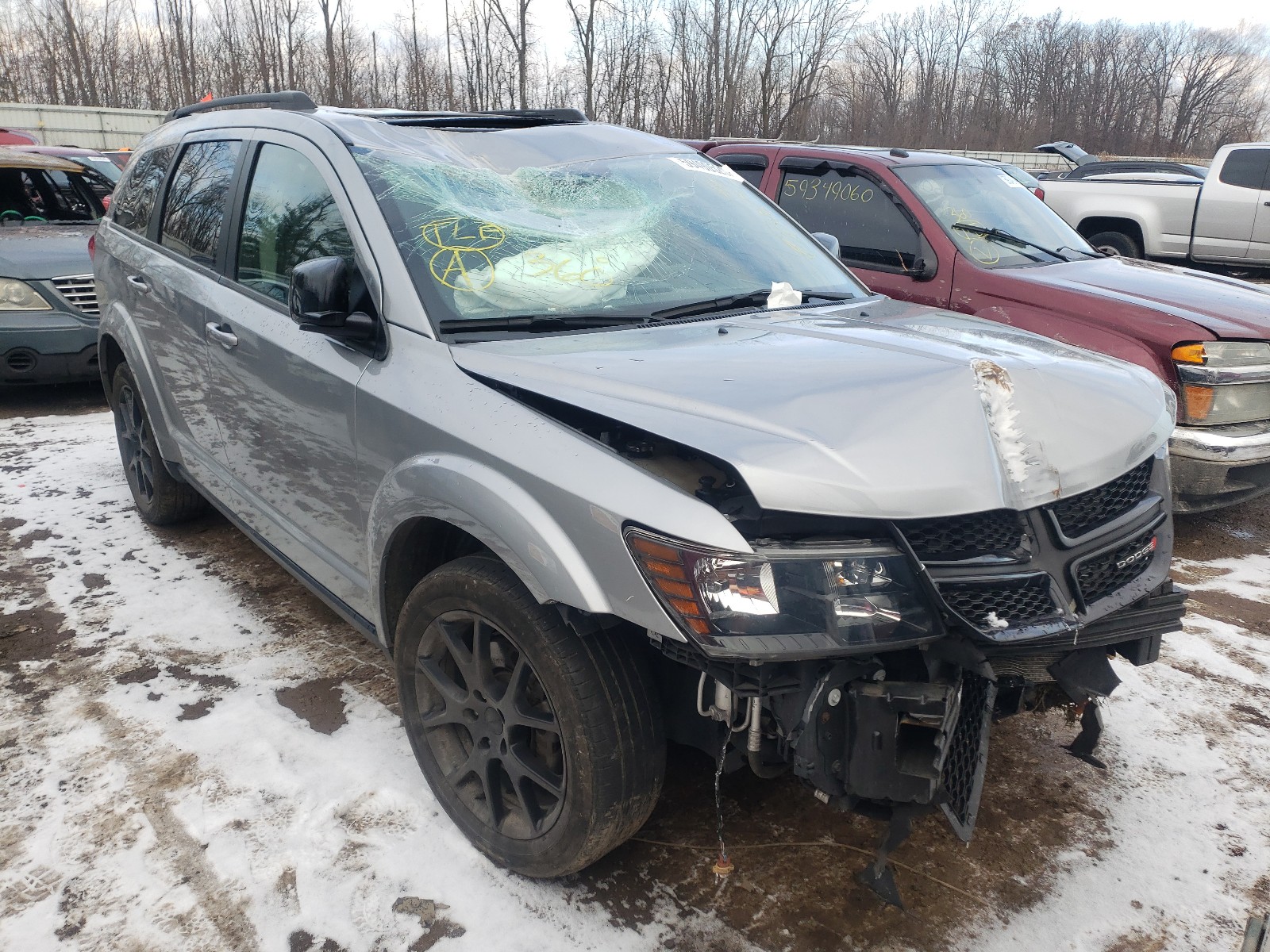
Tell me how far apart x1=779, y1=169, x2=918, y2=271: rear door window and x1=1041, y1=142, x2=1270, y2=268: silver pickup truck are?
780cm

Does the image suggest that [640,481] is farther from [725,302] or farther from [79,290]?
[79,290]

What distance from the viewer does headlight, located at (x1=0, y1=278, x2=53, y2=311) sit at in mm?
6750

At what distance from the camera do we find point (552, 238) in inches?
111

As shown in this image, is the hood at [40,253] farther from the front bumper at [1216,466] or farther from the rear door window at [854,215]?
the front bumper at [1216,466]

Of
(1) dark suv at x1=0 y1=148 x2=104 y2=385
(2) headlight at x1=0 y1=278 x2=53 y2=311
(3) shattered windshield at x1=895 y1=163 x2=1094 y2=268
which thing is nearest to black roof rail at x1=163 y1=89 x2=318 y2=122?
(1) dark suv at x1=0 y1=148 x2=104 y2=385

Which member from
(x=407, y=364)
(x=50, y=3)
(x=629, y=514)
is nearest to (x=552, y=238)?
(x=407, y=364)

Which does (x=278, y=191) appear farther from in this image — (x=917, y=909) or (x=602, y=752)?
(x=917, y=909)

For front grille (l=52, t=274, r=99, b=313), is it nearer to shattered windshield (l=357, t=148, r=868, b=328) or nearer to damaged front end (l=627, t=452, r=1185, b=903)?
shattered windshield (l=357, t=148, r=868, b=328)

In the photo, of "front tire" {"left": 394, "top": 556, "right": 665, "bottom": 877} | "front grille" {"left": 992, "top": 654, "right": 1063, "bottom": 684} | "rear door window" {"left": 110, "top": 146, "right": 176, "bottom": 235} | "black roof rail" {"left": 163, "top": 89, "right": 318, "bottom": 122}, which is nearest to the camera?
"front grille" {"left": 992, "top": 654, "right": 1063, "bottom": 684}

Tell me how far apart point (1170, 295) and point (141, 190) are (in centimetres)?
512

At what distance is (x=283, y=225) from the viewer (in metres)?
3.14

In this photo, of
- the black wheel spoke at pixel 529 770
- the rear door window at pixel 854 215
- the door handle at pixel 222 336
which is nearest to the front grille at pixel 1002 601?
the black wheel spoke at pixel 529 770

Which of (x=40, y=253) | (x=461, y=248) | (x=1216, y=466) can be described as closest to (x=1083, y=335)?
(x=1216, y=466)

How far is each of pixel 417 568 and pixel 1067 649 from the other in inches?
63.7
